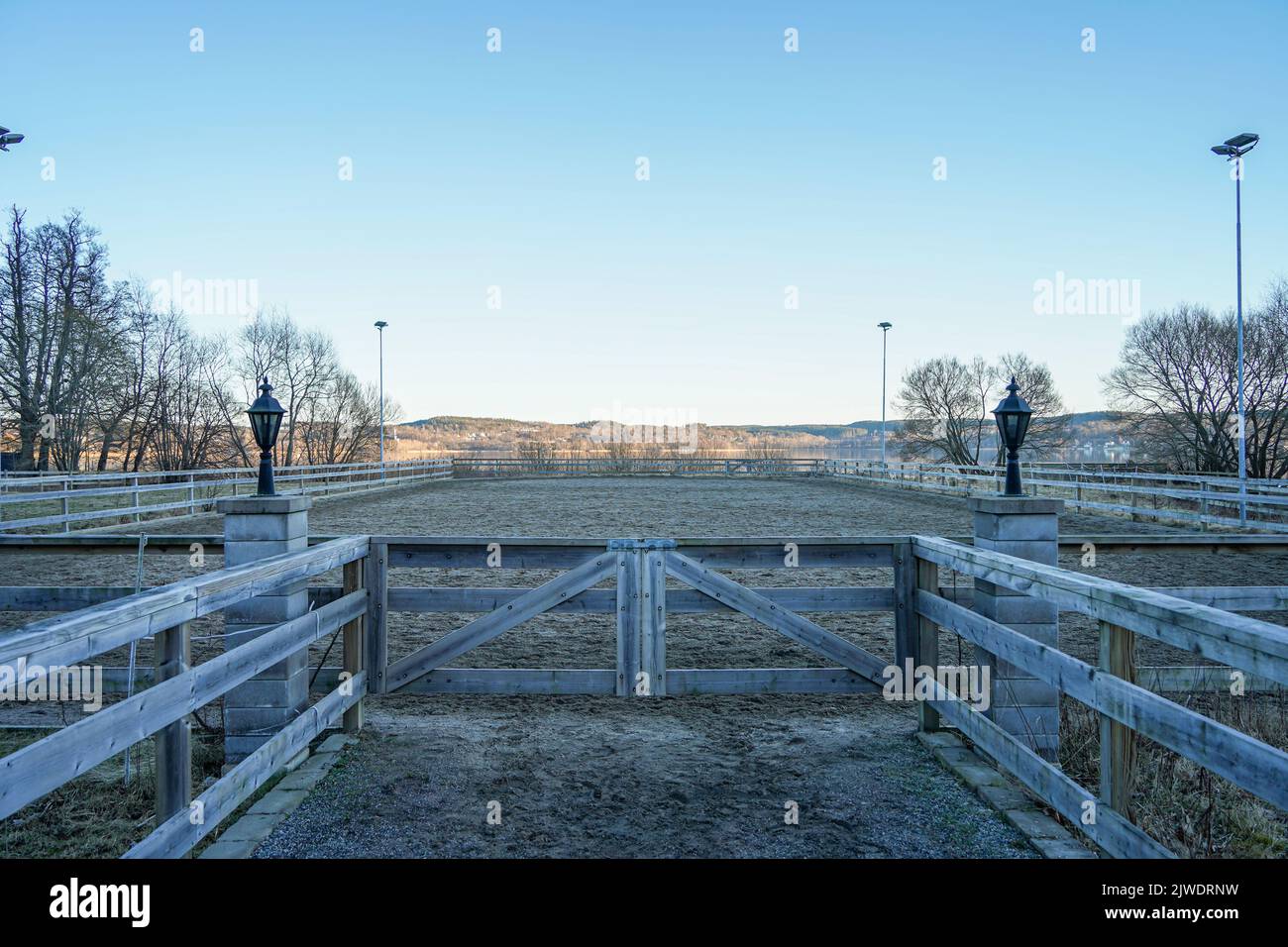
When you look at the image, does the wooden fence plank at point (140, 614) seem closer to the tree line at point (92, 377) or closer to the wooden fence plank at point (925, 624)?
the wooden fence plank at point (925, 624)

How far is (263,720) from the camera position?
4527 mm

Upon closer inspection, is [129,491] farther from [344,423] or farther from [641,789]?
[344,423]

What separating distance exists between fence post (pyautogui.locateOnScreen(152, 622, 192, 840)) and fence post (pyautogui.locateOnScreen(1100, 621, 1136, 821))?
11.2ft

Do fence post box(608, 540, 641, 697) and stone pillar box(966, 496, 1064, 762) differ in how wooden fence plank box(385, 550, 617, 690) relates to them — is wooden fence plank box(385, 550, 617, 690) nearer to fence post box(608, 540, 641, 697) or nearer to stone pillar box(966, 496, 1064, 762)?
fence post box(608, 540, 641, 697)

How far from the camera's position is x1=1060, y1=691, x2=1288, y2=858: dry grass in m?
3.73

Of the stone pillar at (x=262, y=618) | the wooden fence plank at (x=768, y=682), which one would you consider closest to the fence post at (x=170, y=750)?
the stone pillar at (x=262, y=618)

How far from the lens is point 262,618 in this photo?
459cm

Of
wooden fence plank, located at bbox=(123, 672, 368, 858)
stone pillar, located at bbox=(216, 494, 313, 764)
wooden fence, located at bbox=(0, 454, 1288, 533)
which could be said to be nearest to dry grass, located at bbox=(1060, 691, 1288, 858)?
wooden fence plank, located at bbox=(123, 672, 368, 858)

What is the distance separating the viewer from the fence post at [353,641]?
201 inches

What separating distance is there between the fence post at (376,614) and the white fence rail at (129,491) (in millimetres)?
11199
